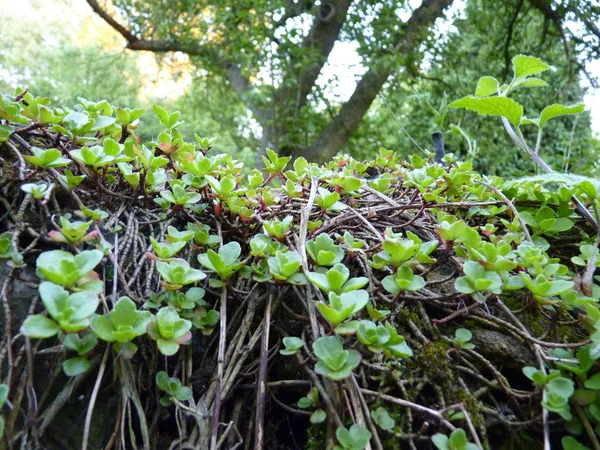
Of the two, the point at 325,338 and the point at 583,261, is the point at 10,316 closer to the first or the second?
the point at 325,338

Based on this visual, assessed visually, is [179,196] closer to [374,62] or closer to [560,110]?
[560,110]

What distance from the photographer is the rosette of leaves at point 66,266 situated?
52 cm

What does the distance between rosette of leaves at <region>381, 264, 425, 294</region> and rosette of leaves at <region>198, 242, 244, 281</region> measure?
0.25 m

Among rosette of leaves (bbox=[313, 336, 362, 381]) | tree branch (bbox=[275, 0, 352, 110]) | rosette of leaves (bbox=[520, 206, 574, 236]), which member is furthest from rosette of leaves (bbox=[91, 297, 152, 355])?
tree branch (bbox=[275, 0, 352, 110])

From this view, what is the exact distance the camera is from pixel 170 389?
57 centimetres

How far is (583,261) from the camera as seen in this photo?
0.73m

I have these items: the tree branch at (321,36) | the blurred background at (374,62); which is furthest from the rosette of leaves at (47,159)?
the tree branch at (321,36)

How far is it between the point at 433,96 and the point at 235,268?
16.3 feet

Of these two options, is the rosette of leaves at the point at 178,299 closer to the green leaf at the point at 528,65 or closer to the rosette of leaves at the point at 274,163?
the rosette of leaves at the point at 274,163

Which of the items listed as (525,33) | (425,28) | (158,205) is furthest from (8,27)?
(158,205)

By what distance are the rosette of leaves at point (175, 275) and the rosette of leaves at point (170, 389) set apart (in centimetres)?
13

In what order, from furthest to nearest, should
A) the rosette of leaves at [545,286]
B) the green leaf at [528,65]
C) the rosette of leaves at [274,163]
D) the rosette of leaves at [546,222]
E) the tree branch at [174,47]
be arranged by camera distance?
the tree branch at [174,47]
the rosette of leaves at [274,163]
the green leaf at [528,65]
the rosette of leaves at [546,222]
the rosette of leaves at [545,286]

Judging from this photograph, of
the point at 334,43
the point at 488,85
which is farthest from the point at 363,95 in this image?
the point at 488,85

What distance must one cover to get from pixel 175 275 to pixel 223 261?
3.2 inches
